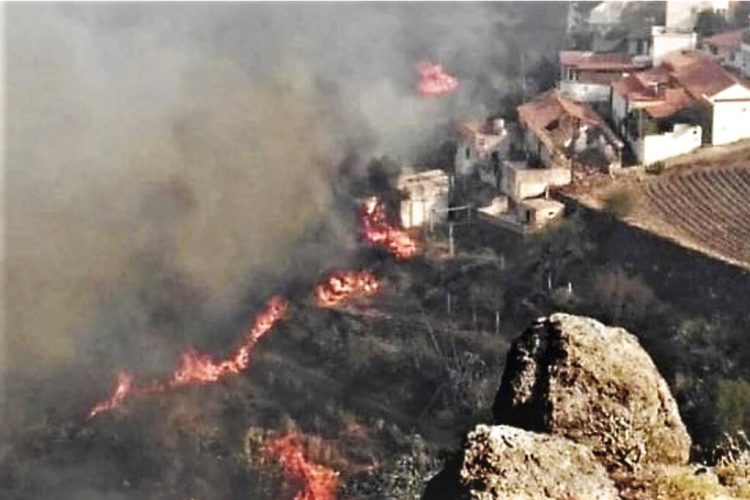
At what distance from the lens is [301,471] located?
20953mm

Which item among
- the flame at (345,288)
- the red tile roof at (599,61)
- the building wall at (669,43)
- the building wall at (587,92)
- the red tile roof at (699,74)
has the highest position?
the building wall at (669,43)

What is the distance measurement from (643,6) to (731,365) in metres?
20.0

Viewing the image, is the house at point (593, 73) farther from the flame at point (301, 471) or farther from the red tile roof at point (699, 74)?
the flame at point (301, 471)

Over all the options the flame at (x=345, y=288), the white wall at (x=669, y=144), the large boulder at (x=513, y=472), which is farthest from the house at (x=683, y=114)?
the large boulder at (x=513, y=472)

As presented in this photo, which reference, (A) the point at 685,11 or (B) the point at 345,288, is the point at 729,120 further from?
(A) the point at 685,11

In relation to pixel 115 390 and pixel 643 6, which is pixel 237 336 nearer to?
pixel 115 390

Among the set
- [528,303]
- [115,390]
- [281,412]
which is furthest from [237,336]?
[528,303]

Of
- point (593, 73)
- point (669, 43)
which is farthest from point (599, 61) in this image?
point (669, 43)

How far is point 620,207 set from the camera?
23.3 m

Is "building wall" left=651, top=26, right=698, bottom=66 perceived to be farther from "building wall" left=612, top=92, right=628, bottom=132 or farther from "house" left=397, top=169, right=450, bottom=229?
"house" left=397, top=169, right=450, bottom=229

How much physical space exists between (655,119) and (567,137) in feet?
5.20

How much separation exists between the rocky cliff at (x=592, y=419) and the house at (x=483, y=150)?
2301cm

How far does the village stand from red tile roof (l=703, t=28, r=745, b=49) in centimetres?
2

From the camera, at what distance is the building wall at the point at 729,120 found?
25.2m
